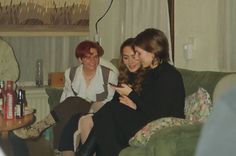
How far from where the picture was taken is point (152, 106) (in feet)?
11.6

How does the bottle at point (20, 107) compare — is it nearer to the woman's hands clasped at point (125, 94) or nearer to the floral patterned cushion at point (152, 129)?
the woman's hands clasped at point (125, 94)

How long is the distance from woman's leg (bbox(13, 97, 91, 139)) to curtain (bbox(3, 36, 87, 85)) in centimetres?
111

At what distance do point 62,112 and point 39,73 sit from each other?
112 cm

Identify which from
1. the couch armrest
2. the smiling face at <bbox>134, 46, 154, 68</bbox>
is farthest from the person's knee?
the couch armrest

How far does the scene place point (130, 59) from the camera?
3902 mm

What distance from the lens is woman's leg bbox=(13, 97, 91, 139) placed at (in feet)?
14.3

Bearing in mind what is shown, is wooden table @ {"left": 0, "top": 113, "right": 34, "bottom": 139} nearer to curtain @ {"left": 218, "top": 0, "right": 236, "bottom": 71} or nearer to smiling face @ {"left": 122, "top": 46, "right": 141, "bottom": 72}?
smiling face @ {"left": 122, "top": 46, "right": 141, "bottom": 72}

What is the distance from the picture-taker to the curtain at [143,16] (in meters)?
4.72

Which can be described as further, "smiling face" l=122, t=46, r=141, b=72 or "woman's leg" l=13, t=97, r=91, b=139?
"woman's leg" l=13, t=97, r=91, b=139

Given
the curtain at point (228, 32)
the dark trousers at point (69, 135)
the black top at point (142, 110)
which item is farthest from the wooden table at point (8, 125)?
the curtain at point (228, 32)

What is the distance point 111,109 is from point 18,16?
6.07 feet

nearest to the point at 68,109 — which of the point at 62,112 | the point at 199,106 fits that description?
the point at 62,112

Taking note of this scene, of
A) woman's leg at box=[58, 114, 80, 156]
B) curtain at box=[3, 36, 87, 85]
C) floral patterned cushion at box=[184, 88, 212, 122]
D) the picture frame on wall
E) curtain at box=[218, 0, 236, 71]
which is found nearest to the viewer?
floral patterned cushion at box=[184, 88, 212, 122]

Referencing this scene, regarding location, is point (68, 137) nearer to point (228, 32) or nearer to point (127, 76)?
point (127, 76)
